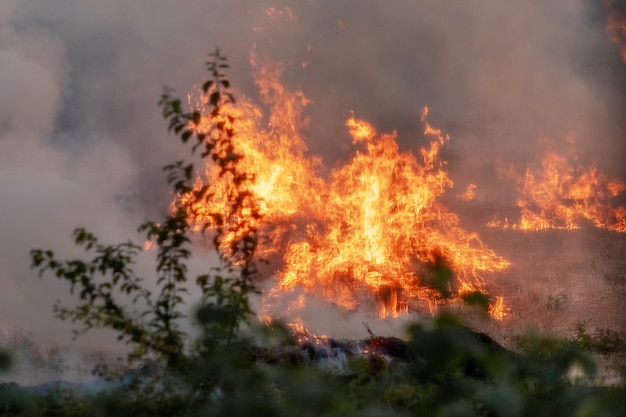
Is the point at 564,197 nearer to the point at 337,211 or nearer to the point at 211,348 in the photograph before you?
the point at 337,211

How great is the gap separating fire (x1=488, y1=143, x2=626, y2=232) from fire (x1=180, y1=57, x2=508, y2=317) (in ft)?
6.53

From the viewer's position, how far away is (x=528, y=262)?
1052 centimetres

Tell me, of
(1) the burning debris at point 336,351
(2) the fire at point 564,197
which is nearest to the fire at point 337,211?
(1) the burning debris at point 336,351

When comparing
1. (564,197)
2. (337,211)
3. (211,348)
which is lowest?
(211,348)

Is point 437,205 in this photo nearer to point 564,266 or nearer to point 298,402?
point 564,266

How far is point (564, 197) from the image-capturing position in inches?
428

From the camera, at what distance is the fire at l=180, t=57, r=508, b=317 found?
8406 millimetres

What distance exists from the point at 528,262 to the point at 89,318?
6.95m

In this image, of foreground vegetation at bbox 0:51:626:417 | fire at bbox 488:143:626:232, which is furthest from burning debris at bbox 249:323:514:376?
fire at bbox 488:143:626:232

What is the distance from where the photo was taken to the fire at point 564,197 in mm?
10625

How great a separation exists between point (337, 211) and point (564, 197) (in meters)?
3.55

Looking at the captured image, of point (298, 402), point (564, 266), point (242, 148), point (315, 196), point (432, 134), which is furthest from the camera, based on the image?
point (564, 266)

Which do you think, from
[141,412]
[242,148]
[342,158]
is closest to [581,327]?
[342,158]

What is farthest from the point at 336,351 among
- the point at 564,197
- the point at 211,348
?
the point at 564,197
